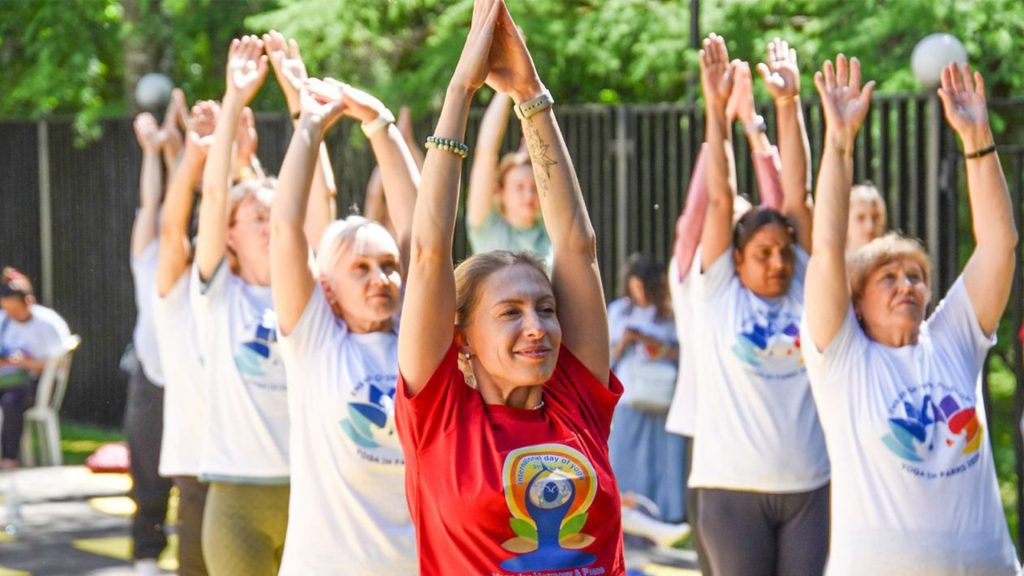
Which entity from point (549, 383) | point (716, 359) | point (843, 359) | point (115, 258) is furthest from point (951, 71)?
point (115, 258)

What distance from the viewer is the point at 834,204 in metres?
4.85

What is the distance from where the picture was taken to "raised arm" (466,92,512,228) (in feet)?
24.1

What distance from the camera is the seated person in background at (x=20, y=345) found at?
12734 mm

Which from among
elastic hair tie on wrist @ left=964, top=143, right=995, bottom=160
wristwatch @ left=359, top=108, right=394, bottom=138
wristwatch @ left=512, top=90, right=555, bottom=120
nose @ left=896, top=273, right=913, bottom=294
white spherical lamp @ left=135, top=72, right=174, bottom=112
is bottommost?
nose @ left=896, top=273, right=913, bottom=294

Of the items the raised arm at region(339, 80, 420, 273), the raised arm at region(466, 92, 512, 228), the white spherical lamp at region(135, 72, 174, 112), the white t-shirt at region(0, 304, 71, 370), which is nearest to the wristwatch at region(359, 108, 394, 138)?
the raised arm at region(339, 80, 420, 273)

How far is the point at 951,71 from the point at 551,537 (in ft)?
7.35

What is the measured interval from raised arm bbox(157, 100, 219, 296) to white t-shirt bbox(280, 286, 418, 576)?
5.48ft

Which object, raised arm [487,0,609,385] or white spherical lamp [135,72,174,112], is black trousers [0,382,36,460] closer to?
white spherical lamp [135,72,174,112]

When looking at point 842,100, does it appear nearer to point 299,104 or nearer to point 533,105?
point 533,105

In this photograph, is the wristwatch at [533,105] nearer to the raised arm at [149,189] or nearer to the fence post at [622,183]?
the raised arm at [149,189]

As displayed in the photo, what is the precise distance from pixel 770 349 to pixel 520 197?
6.60ft

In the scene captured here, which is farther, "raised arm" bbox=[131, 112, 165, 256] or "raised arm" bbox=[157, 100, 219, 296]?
"raised arm" bbox=[131, 112, 165, 256]

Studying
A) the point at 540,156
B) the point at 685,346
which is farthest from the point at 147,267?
the point at 540,156

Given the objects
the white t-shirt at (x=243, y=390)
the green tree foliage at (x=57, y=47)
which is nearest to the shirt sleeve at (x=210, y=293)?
the white t-shirt at (x=243, y=390)
